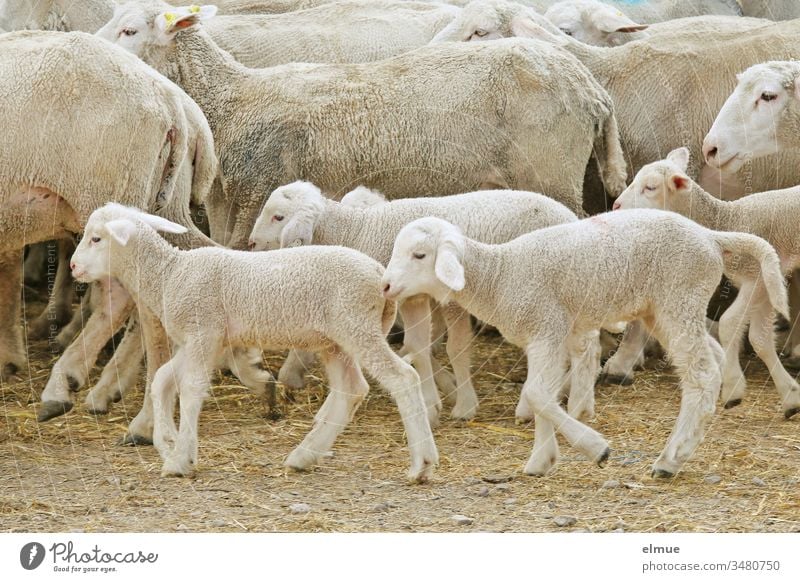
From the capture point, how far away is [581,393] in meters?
6.30

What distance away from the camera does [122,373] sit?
6727 millimetres

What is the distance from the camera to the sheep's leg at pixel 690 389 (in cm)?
548

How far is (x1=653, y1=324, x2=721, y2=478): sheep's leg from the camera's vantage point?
548 centimetres

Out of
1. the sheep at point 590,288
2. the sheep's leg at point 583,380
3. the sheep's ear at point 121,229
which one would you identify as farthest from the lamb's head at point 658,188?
the sheep's ear at point 121,229

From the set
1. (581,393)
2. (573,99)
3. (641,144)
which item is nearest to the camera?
(581,393)

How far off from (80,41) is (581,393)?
2.65 meters

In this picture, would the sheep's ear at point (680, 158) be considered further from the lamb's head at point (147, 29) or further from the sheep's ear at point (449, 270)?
the lamb's head at point (147, 29)

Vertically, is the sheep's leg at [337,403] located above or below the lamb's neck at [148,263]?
below

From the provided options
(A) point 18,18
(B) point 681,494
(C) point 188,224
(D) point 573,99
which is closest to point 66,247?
(A) point 18,18

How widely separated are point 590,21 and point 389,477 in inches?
180

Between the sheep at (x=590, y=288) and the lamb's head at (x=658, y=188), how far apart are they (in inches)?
38.7

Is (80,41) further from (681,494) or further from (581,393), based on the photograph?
(681,494)

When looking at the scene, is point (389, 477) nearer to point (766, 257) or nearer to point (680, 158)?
point (766, 257)

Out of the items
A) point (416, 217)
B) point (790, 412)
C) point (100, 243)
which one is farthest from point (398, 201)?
point (790, 412)
